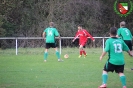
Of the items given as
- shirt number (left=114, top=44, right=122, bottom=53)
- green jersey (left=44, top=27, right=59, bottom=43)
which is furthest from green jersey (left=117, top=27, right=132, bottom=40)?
shirt number (left=114, top=44, right=122, bottom=53)

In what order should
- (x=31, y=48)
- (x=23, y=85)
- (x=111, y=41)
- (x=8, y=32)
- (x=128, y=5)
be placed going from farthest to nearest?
(x=128, y=5) < (x=8, y=32) < (x=31, y=48) < (x=23, y=85) < (x=111, y=41)

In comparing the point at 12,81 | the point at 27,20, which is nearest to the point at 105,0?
the point at 27,20

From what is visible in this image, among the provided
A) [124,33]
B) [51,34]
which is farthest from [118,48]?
[51,34]

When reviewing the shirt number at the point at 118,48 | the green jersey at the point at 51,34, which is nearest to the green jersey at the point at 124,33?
the green jersey at the point at 51,34

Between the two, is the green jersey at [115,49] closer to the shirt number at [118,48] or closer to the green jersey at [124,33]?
the shirt number at [118,48]

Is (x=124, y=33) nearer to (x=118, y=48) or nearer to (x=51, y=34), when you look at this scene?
(x=51, y=34)

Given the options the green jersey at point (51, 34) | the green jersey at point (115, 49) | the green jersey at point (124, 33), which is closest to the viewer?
the green jersey at point (115, 49)

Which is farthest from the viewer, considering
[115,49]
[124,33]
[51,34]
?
[51,34]

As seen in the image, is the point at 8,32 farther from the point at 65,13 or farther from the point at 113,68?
the point at 113,68

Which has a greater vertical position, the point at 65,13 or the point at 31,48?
the point at 65,13

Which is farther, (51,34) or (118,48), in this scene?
(51,34)

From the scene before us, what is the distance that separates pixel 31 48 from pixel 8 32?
6.25 metres

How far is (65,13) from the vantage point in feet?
142

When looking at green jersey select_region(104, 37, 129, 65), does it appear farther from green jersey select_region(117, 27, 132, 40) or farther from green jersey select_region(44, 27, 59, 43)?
green jersey select_region(44, 27, 59, 43)
